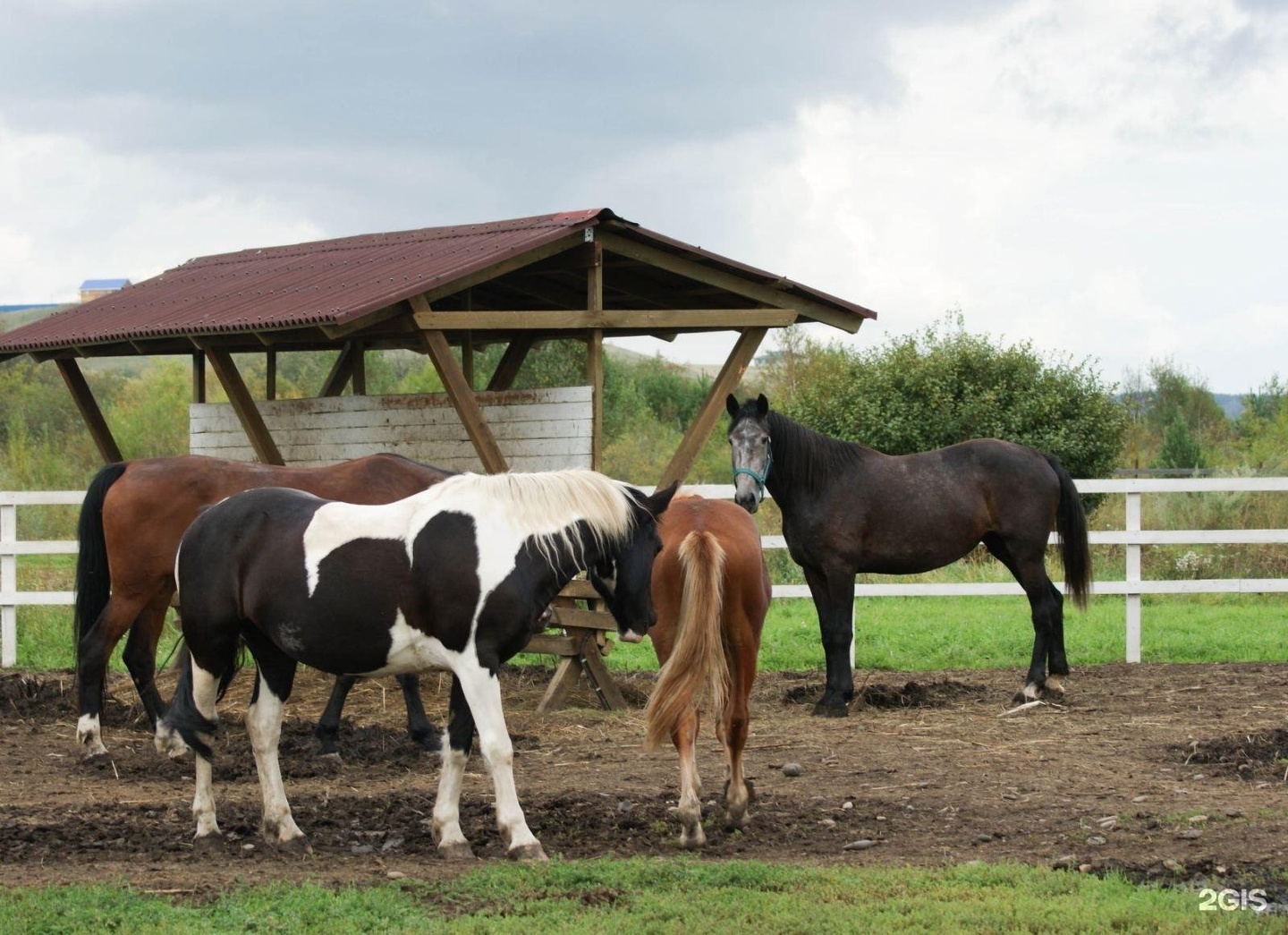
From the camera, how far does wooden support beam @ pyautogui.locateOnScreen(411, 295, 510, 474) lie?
8703mm

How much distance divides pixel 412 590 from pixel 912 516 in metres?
5.20

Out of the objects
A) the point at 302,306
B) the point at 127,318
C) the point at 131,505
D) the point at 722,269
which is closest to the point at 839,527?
the point at 722,269

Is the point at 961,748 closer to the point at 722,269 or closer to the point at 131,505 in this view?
the point at 722,269

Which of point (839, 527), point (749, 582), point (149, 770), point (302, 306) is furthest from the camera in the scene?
point (839, 527)

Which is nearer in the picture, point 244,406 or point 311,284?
point 311,284

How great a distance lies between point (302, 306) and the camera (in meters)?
8.75

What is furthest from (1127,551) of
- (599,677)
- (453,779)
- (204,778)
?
(204,778)

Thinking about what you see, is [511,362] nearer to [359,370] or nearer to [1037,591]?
[359,370]

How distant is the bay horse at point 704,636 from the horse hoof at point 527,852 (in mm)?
601

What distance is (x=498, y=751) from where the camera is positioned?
5270 millimetres

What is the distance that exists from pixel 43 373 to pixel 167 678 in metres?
30.6

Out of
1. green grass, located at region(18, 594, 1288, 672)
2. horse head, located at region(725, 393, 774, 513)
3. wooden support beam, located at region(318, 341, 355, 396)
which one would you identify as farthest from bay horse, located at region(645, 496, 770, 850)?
wooden support beam, located at region(318, 341, 355, 396)

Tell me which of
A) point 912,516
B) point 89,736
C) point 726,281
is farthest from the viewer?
point 726,281

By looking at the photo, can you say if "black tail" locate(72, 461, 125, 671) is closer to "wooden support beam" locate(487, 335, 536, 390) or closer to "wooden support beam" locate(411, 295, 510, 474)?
"wooden support beam" locate(411, 295, 510, 474)
